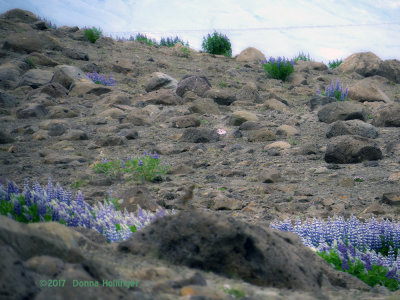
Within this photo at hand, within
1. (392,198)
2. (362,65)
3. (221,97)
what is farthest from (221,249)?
(362,65)

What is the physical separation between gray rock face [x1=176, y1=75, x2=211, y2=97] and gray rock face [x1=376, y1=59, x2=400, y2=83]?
821 cm

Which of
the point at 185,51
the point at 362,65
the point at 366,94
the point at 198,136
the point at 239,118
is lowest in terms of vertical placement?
the point at 198,136

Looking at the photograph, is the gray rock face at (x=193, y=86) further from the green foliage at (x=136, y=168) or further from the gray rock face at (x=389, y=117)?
the green foliage at (x=136, y=168)

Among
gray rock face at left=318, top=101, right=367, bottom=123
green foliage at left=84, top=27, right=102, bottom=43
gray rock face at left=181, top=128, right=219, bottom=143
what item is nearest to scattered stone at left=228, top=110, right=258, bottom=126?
gray rock face at left=181, top=128, right=219, bottom=143

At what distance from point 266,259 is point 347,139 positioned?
5.18m

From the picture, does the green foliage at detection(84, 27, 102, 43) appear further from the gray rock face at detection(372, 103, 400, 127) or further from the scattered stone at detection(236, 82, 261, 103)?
the gray rock face at detection(372, 103, 400, 127)

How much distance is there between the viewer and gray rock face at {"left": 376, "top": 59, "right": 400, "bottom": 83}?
56.2 feet

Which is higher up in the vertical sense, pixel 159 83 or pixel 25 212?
pixel 159 83

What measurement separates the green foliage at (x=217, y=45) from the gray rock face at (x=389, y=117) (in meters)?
9.77

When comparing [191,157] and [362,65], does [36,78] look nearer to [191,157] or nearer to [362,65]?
[191,157]

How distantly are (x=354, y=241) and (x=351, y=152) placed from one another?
3.10 meters

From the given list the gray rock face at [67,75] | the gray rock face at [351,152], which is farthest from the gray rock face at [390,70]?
the gray rock face at [351,152]

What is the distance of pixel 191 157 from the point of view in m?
7.85

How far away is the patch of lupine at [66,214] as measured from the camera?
4.01 metres
